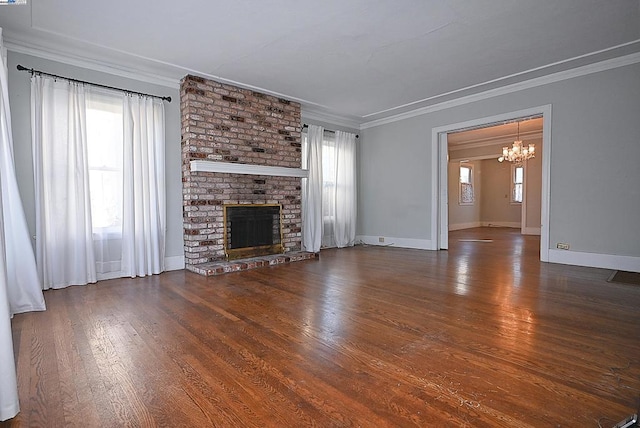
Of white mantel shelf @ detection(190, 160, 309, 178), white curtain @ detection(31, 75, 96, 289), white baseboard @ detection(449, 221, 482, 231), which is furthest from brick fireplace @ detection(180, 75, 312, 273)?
white baseboard @ detection(449, 221, 482, 231)

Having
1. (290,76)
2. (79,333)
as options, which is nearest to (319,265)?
(290,76)

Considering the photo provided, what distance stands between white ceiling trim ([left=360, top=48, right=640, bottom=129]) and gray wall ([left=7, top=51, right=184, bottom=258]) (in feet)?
13.6

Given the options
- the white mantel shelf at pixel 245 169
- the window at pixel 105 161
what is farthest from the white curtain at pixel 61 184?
the white mantel shelf at pixel 245 169

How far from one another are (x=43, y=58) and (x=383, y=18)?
3649 millimetres

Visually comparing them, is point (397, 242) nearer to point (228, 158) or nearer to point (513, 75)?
point (513, 75)

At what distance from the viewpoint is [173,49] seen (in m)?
3.70

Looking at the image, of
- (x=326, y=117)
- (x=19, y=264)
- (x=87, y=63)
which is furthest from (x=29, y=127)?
(x=326, y=117)

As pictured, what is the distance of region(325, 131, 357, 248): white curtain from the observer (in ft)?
22.0

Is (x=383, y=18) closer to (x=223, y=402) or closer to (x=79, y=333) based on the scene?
(x=223, y=402)

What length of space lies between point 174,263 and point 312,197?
262 cm

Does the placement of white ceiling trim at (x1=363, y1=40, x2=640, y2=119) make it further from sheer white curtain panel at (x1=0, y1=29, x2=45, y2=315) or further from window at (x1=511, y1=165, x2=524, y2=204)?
window at (x1=511, y1=165, x2=524, y2=204)

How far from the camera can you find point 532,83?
192 inches

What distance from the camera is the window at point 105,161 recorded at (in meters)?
3.93

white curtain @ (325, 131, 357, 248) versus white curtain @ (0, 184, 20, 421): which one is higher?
white curtain @ (325, 131, 357, 248)
